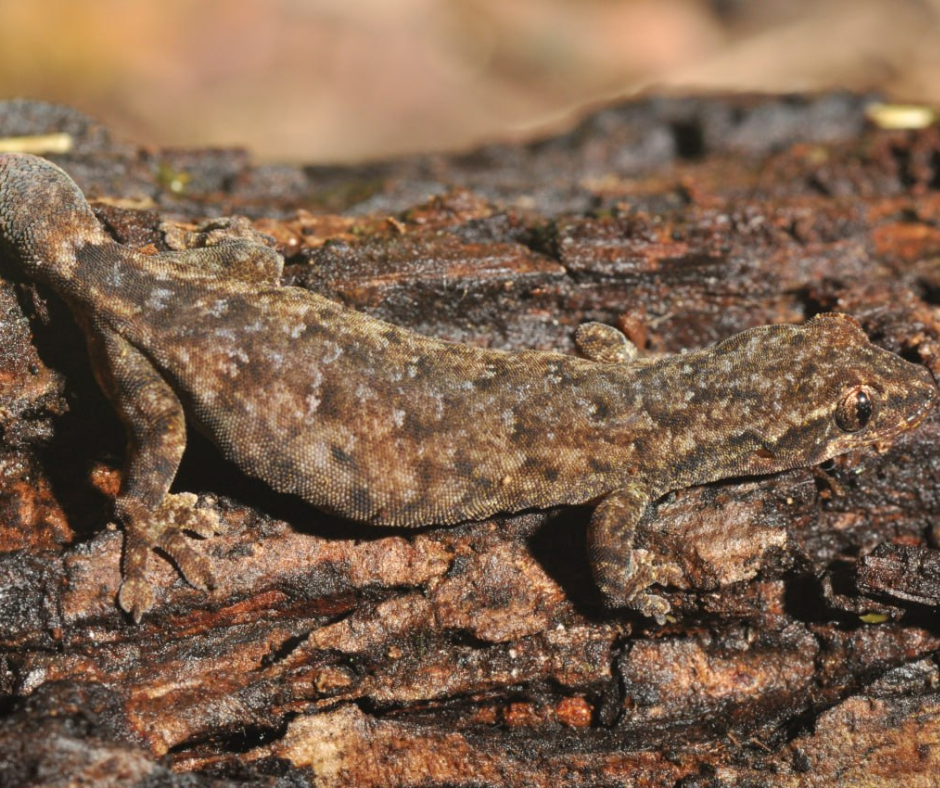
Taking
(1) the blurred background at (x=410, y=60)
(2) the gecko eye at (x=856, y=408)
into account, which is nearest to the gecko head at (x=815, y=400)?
(2) the gecko eye at (x=856, y=408)

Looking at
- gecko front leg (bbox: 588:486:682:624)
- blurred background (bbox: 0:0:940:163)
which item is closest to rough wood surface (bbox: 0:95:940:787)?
gecko front leg (bbox: 588:486:682:624)

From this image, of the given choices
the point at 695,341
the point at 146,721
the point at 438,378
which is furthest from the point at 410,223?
the point at 146,721

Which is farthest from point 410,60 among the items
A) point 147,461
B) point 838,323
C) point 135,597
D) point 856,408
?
point 135,597

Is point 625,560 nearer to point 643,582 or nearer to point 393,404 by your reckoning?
point 643,582

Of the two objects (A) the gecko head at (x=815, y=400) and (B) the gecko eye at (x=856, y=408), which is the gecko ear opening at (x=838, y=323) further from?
(B) the gecko eye at (x=856, y=408)

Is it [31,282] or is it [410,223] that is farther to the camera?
[410,223]

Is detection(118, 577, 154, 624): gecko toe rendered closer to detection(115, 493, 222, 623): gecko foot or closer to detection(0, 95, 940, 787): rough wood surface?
detection(115, 493, 222, 623): gecko foot

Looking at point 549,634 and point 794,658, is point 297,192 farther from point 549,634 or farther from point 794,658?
point 794,658
